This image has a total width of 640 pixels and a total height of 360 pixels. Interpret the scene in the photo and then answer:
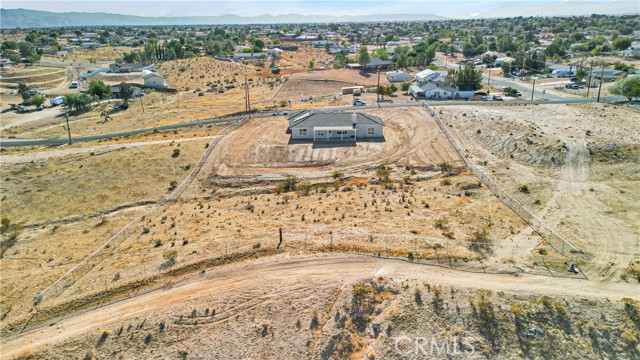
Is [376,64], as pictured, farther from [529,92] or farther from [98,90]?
[98,90]

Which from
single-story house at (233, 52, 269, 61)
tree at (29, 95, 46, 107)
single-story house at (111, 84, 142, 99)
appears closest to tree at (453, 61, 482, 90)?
single-story house at (111, 84, 142, 99)

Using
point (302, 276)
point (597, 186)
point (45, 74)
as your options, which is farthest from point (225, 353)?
point (45, 74)

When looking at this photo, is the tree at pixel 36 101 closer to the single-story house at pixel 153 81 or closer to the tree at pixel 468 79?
the single-story house at pixel 153 81

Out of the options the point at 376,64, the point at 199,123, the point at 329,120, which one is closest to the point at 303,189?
the point at 329,120

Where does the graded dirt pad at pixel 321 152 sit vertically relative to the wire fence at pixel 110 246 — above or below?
above

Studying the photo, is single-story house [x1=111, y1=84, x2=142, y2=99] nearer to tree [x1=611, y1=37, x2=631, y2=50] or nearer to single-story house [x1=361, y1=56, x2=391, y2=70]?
single-story house [x1=361, y1=56, x2=391, y2=70]

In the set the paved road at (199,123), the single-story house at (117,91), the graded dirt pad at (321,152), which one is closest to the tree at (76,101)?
the single-story house at (117,91)
